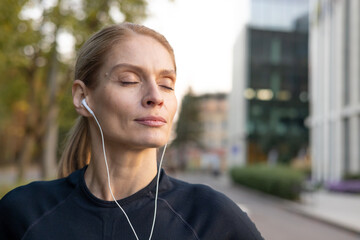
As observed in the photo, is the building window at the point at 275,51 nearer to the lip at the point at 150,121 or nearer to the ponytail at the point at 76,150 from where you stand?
the ponytail at the point at 76,150

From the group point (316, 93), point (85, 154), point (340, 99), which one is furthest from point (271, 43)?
point (85, 154)

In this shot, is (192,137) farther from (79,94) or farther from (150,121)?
(150,121)

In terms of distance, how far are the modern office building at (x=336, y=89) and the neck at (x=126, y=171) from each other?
28835 millimetres

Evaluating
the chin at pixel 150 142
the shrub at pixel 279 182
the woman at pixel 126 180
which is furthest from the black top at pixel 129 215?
the shrub at pixel 279 182

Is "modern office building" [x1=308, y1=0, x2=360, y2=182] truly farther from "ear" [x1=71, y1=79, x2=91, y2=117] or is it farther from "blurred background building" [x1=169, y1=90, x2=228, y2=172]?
"ear" [x1=71, y1=79, x2=91, y2=117]

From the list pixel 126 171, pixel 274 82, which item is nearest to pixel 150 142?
pixel 126 171

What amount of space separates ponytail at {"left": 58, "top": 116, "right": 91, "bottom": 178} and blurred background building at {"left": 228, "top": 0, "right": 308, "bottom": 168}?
48.8m

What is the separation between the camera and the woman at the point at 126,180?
1.45 meters

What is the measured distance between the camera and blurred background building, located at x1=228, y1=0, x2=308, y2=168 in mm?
50875

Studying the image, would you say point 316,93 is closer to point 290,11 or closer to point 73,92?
point 290,11

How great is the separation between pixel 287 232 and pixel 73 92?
9.59 m

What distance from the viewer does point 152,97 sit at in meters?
1.45

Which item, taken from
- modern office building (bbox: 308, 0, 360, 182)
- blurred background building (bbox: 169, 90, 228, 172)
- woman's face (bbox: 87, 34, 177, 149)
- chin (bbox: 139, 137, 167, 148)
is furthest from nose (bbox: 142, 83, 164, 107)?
blurred background building (bbox: 169, 90, 228, 172)

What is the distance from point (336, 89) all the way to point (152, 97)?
105 ft
